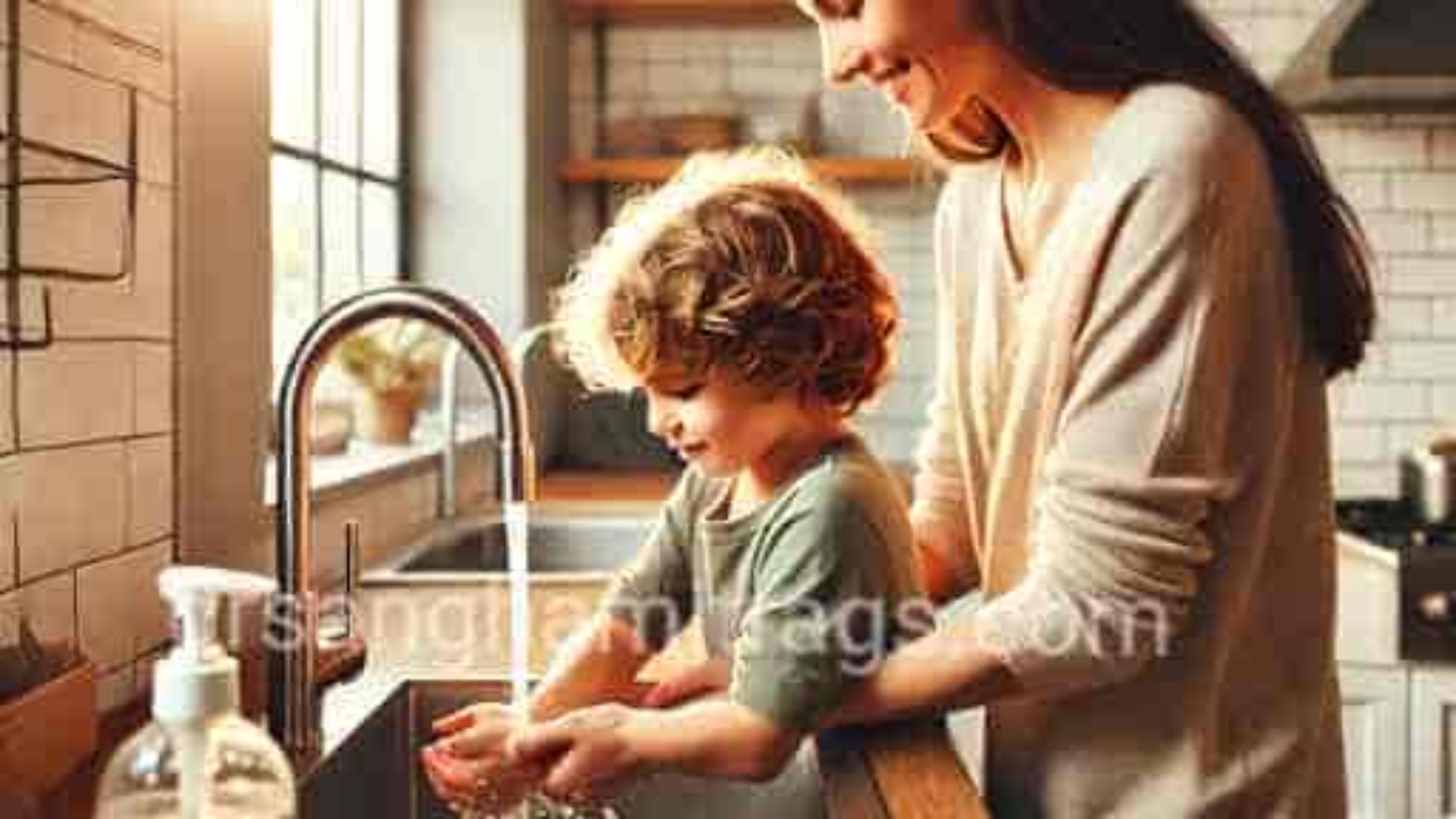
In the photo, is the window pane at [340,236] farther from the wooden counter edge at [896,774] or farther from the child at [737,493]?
the wooden counter edge at [896,774]

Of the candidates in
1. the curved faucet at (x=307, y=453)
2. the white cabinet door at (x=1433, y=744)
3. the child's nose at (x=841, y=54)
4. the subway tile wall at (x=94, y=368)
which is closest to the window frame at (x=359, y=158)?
the subway tile wall at (x=94, y=368)

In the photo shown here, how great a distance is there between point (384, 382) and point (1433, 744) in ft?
5.71

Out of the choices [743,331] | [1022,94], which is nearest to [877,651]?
[743,331]

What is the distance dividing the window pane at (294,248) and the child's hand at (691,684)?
5.13 feet

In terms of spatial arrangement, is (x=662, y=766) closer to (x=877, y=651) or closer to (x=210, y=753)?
(x=877, y=651)

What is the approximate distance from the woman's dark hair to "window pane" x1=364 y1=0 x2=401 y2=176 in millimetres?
2512

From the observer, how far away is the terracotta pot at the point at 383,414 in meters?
2.86

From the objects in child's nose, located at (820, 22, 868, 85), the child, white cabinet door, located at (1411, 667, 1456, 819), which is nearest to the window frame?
the child

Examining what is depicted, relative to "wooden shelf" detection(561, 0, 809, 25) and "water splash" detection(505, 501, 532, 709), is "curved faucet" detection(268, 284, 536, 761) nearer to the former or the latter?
"water splash" detection(505, 501, 532, 709)

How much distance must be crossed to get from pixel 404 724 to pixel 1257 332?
771 mm

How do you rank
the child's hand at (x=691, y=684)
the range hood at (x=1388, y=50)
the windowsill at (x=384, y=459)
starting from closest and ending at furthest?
the child's hand at (x=691, y=684) < the windowsill at (x=384, y=459) < the range hood at (x=1388, y=50)

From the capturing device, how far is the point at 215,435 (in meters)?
1.55

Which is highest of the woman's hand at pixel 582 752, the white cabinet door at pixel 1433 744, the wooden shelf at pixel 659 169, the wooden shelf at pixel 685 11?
the wooden shelf at pixel 685 11

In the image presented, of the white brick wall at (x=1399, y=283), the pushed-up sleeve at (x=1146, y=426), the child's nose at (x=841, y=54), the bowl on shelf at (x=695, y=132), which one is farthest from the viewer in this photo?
the bowl on shelf at (x=695, y=132)
